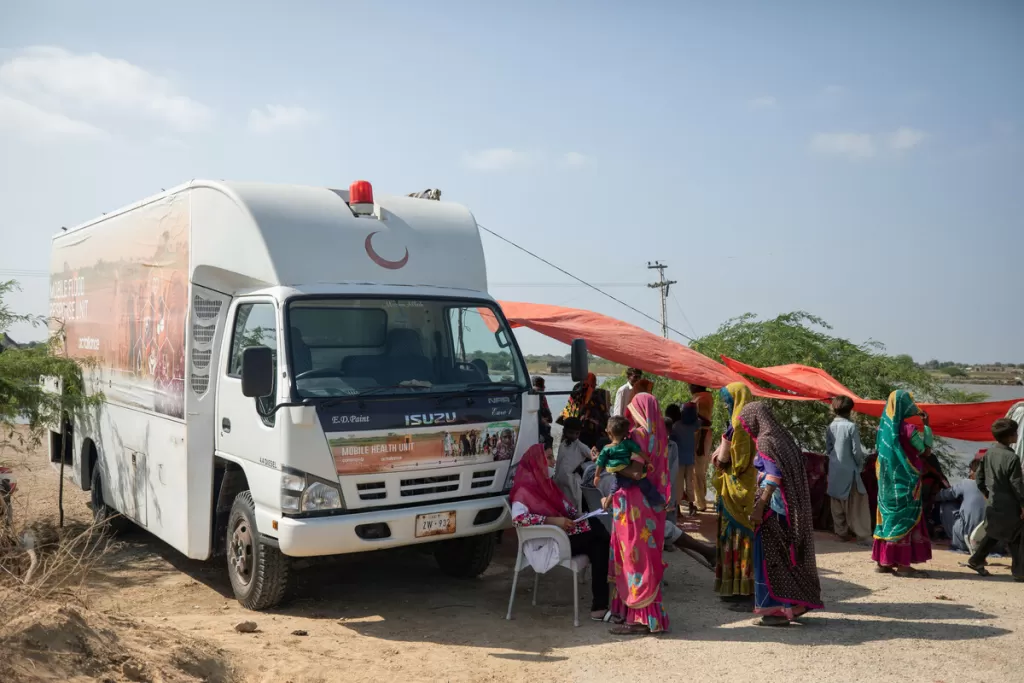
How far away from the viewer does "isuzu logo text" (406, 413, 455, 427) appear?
244 inches

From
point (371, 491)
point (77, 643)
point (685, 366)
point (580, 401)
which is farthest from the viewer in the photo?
point (580, 401)

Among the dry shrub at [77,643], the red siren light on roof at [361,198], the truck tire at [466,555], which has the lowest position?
the truck tire at [466,555]

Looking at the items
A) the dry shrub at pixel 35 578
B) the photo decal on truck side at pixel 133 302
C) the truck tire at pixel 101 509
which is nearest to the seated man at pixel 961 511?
the photo decal on truck side at pixel 133 302

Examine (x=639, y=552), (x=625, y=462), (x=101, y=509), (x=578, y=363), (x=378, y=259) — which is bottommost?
(x=101, y=509)

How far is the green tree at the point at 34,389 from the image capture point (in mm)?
8703

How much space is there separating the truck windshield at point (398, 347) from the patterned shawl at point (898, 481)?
142 inches

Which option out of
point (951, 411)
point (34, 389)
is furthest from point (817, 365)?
point (34, 389)

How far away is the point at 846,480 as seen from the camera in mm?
9336

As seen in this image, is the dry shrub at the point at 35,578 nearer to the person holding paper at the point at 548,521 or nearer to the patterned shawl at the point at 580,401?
the person holding paper at the point at 548,521

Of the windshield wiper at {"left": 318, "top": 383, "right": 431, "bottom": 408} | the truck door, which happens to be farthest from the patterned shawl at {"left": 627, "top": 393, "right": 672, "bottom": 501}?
the truck door

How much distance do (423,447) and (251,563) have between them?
1.67 meters

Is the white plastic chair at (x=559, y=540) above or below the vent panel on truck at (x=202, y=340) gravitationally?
below

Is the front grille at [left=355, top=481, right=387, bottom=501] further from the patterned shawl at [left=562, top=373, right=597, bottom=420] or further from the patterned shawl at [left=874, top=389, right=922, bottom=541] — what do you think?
the patterned shawl at [left=874, top=389, right=922, bottom=541]

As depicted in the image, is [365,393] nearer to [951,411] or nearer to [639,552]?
[639,552]
